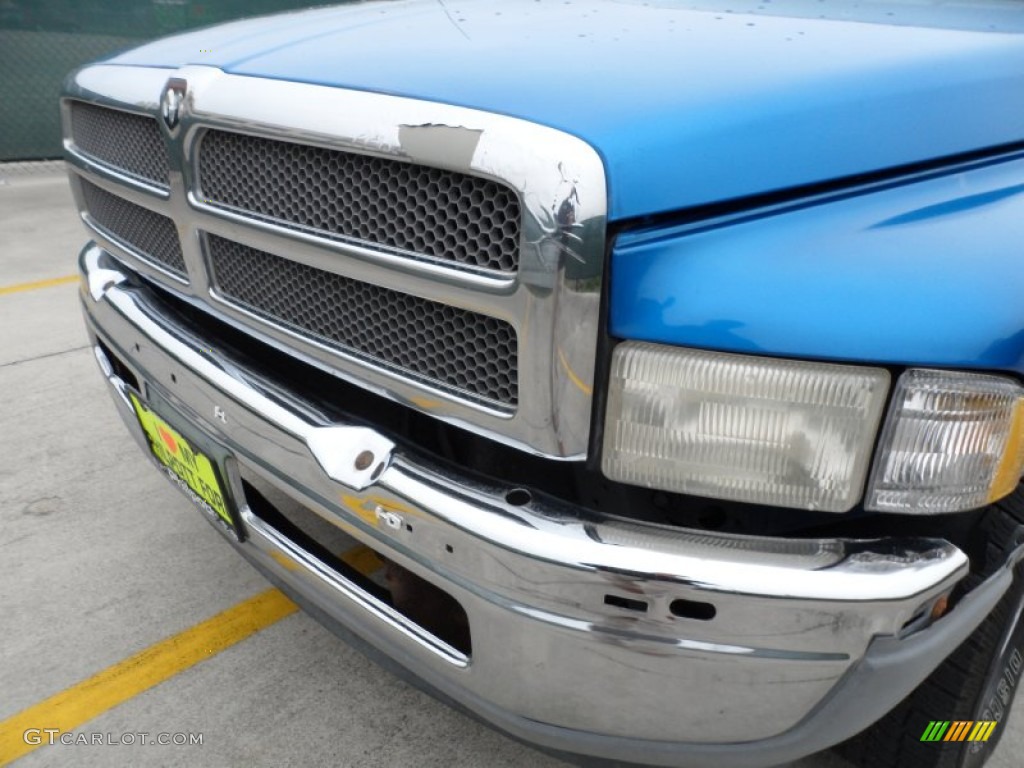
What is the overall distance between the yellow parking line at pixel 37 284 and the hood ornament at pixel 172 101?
13.6 feet

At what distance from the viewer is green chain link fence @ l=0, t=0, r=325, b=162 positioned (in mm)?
8891

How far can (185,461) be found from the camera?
1.97 meters

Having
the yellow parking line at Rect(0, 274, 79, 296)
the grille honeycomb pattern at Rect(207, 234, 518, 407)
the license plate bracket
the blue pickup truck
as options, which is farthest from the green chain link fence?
the blue pickup truck

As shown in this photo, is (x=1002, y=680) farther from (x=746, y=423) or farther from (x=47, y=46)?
(x=47, y=46)

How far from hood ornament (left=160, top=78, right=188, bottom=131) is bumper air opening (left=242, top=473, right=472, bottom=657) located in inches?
29.3

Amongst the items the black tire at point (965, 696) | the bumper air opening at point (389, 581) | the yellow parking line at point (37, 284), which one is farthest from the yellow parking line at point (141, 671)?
the yellow parking line at point (37, 284)

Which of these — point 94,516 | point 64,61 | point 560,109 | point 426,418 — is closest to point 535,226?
point 560,109

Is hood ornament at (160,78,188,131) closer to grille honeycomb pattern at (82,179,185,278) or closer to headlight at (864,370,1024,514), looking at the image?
grille honeycomb pattern at (82,179,185,278)

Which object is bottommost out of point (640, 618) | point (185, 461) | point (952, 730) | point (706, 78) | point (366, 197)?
point (952, 730)

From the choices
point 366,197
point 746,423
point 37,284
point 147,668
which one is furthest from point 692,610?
point 37,284

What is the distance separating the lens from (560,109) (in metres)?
1.26

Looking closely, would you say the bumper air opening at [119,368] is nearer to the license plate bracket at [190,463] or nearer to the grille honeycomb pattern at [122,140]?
the license plate bracket at [190,463]

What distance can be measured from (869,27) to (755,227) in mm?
755

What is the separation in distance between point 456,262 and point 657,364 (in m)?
0.34
